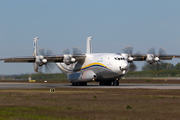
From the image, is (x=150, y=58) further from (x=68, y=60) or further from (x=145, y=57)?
(x=68, y=60)

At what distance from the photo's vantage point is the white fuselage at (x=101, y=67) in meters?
50.1

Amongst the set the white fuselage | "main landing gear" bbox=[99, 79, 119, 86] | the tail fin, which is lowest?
"main landing gear" bbox=[99, 79, 119, 86]

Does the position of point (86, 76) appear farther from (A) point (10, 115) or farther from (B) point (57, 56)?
(A) point (10, 115)

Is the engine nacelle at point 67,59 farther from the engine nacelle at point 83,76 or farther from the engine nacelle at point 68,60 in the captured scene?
the engine nacelle at point 83,76

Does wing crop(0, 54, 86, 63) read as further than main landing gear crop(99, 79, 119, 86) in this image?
Yes

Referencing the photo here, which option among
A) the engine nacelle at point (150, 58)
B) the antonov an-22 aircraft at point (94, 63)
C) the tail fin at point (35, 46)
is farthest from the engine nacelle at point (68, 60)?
the tail fin at point (35, 46)

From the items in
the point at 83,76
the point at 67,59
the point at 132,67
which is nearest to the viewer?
the point at 67,59

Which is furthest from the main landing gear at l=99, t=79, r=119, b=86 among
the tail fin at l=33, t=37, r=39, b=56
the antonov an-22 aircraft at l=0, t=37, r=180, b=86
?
the tail fin at l=33, t=37, r=39, b=56

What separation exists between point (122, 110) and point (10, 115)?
256 inches

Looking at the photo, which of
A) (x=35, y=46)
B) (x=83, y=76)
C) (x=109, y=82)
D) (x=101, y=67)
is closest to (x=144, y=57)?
(x=109, y=82)

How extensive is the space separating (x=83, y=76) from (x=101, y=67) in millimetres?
4749

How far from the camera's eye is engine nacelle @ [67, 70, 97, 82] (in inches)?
2108

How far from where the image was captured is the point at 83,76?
5500 centimetres

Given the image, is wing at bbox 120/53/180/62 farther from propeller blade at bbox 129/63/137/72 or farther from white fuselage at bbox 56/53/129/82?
white fuselage at bbox 56/53/129/82
